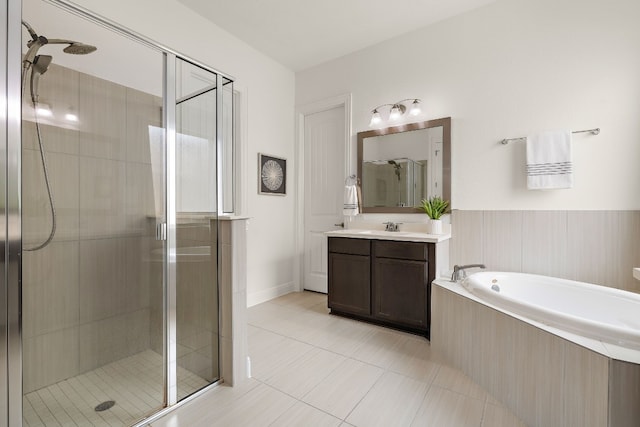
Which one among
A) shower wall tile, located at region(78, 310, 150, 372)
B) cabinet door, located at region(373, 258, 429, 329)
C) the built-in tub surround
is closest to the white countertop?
cabinet door, located at region(373, 258, 429, 329)

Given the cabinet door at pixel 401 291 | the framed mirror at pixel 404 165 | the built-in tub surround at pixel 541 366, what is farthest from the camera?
the framed mirror at pixel 404 165

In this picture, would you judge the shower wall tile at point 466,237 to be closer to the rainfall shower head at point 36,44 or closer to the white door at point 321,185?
the white door at point 321,185

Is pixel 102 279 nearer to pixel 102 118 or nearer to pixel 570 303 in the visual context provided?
pixel 102 118

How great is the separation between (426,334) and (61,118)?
9.06 feet

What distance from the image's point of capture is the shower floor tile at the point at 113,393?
138 centimetres

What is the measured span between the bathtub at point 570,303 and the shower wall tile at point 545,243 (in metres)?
0.22

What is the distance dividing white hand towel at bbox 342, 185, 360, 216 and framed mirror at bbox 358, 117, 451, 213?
0.44ft

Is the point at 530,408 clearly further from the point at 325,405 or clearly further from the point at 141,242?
the point at 141,242

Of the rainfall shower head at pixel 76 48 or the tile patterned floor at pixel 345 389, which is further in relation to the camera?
the tile patterned floor at pixel 345 389

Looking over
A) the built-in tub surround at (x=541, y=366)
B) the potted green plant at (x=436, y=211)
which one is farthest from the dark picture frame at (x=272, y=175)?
the built-in tub surround at (x=541, y=366)

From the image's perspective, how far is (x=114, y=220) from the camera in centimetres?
154

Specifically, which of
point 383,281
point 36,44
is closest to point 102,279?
point 36,44

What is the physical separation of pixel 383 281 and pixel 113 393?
202cm

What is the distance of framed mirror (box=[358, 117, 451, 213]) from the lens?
2865 millimetres
